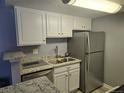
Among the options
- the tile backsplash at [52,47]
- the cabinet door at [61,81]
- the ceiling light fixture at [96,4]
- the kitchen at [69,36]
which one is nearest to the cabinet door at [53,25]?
the kitchen at [69,36]

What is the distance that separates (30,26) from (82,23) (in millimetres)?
1482

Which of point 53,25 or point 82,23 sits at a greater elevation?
point 82,23

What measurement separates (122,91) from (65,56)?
200cm

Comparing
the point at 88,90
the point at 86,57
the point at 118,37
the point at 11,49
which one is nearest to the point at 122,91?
the point at 86,57

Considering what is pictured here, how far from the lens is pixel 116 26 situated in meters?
2.45

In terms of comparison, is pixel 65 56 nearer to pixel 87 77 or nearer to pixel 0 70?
pixel 87 77

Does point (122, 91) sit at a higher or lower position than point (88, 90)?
higher

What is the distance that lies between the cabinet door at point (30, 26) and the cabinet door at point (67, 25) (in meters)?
0.52

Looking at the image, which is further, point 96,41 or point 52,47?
point 52,47

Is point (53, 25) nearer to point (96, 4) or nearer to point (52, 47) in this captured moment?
point (52, 47)

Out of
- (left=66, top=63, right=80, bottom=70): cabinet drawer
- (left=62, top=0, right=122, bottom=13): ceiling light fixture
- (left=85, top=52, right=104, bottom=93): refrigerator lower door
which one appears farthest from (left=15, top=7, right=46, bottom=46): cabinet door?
(left=85, top=52, right=104, bottom=93): refrigerator lower door

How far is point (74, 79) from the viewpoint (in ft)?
7.96

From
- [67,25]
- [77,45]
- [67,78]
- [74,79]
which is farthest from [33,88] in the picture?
[67,25]

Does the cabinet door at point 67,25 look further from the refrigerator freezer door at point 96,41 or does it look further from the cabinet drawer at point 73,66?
the cabinet drawer at point 73,66
